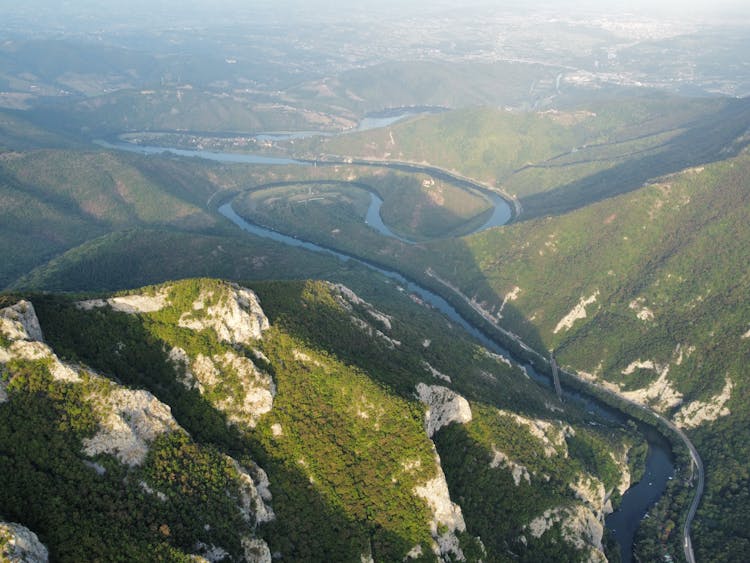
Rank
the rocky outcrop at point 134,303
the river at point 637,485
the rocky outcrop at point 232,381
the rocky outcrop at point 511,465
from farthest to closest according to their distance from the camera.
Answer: the river at point 637,485 < the rocky outcrop at point 511,465 < the rocky outcrop at point 134,303 < the rocky outcrop at point 232,381

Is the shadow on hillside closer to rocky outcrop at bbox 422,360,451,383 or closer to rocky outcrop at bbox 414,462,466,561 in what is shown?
rocky outcrop at bbox 414,462,466,561

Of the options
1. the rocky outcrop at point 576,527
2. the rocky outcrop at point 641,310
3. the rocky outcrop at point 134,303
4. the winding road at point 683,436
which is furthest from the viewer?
the rocky outcrop at point 641,310

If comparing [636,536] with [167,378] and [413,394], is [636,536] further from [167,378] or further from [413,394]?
[167,378]

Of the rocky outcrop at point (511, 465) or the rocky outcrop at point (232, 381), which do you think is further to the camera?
the rocky outcrop at point (511, 465)

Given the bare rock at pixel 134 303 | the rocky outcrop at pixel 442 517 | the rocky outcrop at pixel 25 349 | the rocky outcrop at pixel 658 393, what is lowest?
the rocky outcrop at pixel 658 393

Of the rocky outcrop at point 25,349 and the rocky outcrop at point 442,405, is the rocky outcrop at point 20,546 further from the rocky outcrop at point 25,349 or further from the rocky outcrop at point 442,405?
the rocky outcrop at point 442,405

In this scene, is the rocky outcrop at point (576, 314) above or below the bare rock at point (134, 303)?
below

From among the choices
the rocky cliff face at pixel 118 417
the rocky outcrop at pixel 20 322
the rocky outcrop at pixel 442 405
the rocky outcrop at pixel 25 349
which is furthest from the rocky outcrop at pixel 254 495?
the rocky outcrop at pixel 20 322
